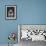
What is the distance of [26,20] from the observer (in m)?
4.57

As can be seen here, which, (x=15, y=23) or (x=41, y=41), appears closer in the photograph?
(x=41, y=41)

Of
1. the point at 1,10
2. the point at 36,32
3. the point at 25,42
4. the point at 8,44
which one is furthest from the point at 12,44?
the point at 1,10

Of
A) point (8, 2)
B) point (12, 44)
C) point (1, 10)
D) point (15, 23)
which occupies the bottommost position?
point (12, 44)

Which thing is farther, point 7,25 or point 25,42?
point 7,25

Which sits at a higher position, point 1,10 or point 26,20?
point 1,10

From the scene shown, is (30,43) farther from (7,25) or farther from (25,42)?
(7,25)

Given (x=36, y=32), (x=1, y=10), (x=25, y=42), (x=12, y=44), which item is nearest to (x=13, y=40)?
(x=12, y=44)

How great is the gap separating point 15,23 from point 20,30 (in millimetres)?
311

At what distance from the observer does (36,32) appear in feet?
14.4

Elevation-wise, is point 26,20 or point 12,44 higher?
point 26,20

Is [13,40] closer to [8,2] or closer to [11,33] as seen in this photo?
[11,33]

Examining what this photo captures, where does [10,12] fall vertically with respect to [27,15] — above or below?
above

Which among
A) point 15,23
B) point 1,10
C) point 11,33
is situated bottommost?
point 11,33

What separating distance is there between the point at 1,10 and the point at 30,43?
1.50m
